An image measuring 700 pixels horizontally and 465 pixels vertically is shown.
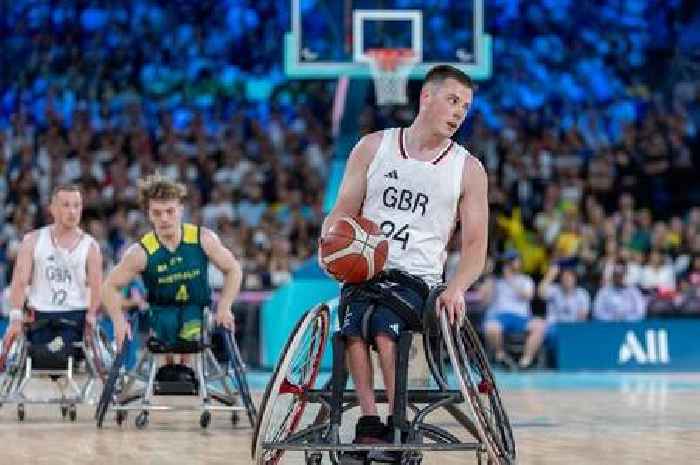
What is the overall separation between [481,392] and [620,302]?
1194 centimetres

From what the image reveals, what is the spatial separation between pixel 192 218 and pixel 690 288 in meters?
6.08

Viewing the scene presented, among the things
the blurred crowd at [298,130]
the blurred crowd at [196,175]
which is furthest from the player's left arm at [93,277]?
the blurred crowd at [196,175]

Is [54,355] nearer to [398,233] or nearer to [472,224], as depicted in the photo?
[398,233]

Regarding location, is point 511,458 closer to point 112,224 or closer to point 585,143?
point 112,224

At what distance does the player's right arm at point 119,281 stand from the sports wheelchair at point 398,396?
3525 mm

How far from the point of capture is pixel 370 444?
646 cm

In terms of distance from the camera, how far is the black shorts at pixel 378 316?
6742 mm

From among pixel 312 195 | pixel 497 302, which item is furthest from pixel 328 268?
pixel 312 195

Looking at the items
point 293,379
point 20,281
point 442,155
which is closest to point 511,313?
point 20,281

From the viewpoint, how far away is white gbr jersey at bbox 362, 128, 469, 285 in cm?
694

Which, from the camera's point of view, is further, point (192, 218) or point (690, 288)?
point (192, 218)

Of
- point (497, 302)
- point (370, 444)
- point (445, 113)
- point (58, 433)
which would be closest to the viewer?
point (370, 444)

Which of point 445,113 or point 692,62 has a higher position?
point 692,62

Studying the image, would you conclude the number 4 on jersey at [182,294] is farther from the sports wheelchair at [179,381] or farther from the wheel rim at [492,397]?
the wheel rim at [492,397]
